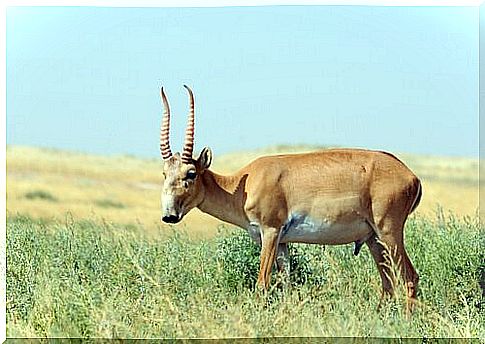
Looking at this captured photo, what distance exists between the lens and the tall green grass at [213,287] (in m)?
7.60

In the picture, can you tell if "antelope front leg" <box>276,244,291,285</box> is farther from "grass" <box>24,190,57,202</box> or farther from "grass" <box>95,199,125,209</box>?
"grass" <box>24,190,57,202</box>

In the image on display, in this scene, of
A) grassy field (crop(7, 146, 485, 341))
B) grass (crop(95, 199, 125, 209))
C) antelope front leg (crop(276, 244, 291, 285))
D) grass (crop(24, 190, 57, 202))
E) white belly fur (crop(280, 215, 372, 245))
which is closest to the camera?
grassy field (crop(7, 146, 485, 341))

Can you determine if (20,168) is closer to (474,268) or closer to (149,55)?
(149,55)

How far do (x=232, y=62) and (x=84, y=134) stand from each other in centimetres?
124

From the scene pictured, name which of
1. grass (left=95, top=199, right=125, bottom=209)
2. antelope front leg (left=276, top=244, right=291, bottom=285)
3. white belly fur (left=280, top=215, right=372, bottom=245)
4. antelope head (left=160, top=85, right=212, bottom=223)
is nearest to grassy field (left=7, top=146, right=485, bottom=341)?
grass (left=95, top=199, right=125, bottom=209)

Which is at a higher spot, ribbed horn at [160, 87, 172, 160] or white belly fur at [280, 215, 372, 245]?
ribbed horn at [160, 87, 172, 160]

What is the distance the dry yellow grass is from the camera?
28.7ft

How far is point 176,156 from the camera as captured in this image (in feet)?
25.9

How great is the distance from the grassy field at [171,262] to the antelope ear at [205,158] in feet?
2.59

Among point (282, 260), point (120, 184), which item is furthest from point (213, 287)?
point (120, 184)

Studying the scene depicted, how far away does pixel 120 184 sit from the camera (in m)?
9.23

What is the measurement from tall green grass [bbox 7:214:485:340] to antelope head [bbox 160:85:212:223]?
0.51m

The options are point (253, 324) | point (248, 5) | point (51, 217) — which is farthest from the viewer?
point (51, 217)

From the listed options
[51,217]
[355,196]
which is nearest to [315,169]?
[355,196]
